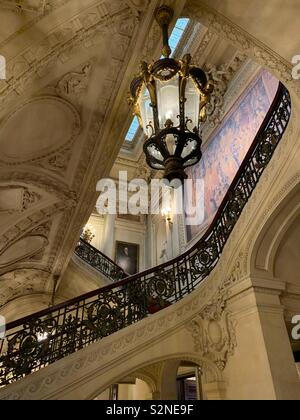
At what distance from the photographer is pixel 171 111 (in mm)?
2279

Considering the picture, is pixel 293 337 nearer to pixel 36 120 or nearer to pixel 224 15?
pixel 224 15

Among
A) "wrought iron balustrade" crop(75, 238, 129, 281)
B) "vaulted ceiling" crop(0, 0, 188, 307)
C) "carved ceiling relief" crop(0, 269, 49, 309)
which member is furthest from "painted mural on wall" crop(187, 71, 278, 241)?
"carved ceiling relief" crop(0, 269, 49, 309)

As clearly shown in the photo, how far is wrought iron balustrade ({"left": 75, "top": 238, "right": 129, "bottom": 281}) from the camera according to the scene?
10.3 metres

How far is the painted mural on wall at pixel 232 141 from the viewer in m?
7.65

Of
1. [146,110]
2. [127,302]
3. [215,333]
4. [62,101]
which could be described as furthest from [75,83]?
[215,333]

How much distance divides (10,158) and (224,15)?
3.75m

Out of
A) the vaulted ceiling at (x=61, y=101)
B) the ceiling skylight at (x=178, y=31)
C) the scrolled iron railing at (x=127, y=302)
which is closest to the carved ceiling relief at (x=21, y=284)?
the vaulted ceiling at (x=61, y=101)

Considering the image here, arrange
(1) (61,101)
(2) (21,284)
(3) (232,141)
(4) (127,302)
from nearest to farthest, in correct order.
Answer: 1. (1) (61,101)
2. (4) (127,302)
3. (3) (232,141)
4. (2) (21,284)

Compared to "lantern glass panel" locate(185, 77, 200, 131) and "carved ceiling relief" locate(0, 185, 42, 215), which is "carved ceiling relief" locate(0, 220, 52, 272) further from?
"lantern glass panel" locate(185, 77, 200, 131)

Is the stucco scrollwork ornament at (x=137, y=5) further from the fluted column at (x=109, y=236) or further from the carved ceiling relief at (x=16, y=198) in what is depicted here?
the fluted column at (x=109, y=236)

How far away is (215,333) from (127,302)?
1433 mm

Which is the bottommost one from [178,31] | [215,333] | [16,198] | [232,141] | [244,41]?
[215,333]

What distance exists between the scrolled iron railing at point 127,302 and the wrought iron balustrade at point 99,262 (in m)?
5.34

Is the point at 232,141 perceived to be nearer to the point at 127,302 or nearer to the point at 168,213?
the point at 168,213
